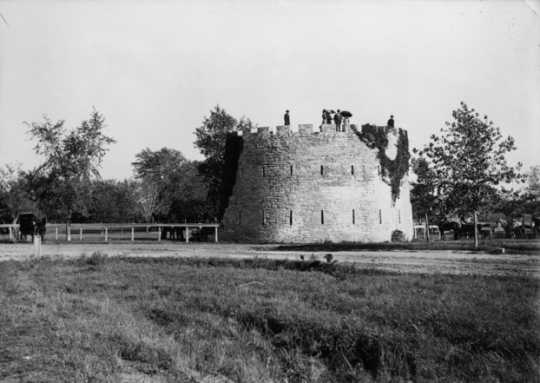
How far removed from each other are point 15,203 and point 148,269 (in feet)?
99.1

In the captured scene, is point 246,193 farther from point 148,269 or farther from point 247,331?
point 247,331

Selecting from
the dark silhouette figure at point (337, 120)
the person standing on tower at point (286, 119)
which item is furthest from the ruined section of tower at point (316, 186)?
the person standing on tower at point (286, 119)

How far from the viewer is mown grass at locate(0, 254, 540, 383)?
705cm

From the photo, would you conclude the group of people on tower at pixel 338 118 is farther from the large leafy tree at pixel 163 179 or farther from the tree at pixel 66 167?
the large leafy tree at pixel 163 179

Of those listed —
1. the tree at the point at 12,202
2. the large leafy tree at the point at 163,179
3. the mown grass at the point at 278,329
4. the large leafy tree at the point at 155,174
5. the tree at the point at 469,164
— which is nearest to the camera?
the mown grass at the point at 278,329

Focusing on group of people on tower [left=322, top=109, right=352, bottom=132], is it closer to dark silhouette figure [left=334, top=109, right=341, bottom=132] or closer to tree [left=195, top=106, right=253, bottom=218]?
dark silhouette figure [left=334, top=109, right=341, bottom=132]

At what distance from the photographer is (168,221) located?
35812mm

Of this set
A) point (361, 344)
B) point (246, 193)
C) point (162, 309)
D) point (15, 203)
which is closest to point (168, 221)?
point (246, 193)

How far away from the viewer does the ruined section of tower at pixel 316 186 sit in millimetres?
28234

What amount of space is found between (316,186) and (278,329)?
19524 millimetres

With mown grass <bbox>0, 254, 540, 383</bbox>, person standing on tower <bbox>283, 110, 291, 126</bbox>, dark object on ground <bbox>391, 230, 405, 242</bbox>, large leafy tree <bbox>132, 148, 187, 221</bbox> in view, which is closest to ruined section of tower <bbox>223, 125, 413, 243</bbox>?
dark object on ground <bbox>391, 230, 405, 242</bbox>

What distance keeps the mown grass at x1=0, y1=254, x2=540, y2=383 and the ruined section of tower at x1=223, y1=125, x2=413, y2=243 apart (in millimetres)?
16139

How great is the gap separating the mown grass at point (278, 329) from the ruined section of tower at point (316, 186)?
16139 millimetres

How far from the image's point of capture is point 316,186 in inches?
1114
